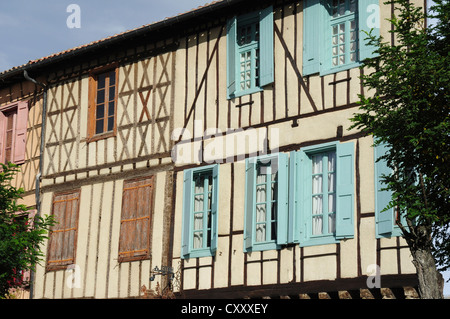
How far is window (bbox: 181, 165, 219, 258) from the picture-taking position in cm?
1603

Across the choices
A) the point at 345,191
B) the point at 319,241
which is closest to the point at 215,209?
the point at 319,241

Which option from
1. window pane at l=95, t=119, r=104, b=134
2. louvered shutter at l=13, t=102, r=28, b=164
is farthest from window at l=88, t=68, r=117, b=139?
louvered shutter at l=13, t=102, r=28, b=164

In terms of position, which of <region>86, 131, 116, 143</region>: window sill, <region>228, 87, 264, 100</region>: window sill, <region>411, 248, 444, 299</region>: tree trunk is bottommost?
<region>411, 248, 444, 299</region>: tree trunk

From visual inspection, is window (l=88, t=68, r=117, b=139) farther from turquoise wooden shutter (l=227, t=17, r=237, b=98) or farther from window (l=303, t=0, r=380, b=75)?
window (l=303, t=0, r=380, b=75)

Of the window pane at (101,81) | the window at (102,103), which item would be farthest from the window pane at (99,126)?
the window pane at (101,81)

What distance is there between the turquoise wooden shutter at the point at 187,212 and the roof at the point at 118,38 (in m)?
2.77

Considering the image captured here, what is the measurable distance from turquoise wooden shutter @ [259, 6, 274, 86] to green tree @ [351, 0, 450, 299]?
14.1 feet

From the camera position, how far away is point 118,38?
1802 centimetres

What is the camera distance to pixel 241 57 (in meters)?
16.5

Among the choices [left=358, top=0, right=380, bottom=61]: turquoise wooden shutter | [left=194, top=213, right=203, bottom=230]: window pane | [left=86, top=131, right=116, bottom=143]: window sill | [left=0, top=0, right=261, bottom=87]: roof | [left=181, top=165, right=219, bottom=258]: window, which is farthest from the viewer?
[left=86, top=131, right=116, bottom=143]: window sill

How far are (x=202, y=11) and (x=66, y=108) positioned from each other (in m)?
4.09

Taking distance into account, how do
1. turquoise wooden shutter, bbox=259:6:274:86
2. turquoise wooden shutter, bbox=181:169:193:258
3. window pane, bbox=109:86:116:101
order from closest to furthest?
turquoise wooden shutter, bbox=259:6:274:86, turquoise wooden shutter, bbox=181:169:193:258, window pane, bbox=109:86:116:101
